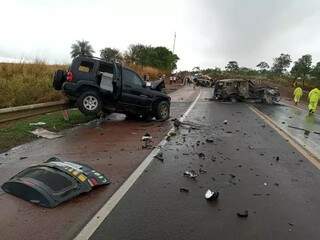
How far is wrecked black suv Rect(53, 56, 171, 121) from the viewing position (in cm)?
1655

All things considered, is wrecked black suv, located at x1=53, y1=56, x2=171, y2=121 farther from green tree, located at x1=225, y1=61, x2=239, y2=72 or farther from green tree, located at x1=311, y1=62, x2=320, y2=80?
green tree, located at x1=225, y1=61, x2=239, y2=72

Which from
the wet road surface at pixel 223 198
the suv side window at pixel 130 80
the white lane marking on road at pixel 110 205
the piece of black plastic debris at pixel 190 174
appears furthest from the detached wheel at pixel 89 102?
the piece of black plastic debris at pixel 190 174

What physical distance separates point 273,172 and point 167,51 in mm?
86599

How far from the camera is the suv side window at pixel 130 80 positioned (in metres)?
17.3

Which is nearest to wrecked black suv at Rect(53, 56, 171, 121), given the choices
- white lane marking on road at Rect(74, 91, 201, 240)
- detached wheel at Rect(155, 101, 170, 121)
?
detached wheel at Rect(155, 101, 170, 121)

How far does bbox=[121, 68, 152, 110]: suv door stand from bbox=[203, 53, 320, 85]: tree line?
69.2 meters

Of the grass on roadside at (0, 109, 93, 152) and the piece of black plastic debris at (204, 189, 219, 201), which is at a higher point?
the piece of black plastic debris at (204, 189, 219, 201)

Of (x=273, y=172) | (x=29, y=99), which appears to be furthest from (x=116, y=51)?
(x=273, y=172)

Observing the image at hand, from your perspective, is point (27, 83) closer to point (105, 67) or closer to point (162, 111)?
point (105, 67)

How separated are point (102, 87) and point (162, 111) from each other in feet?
9.09

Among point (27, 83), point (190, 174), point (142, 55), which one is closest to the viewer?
point (190, 174)

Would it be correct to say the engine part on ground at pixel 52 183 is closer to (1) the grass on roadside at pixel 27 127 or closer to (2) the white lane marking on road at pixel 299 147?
(1) the grass on roadside at pixel 27 127

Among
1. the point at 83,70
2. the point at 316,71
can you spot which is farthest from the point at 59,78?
the point at 316,71

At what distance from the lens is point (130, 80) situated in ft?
57.4
